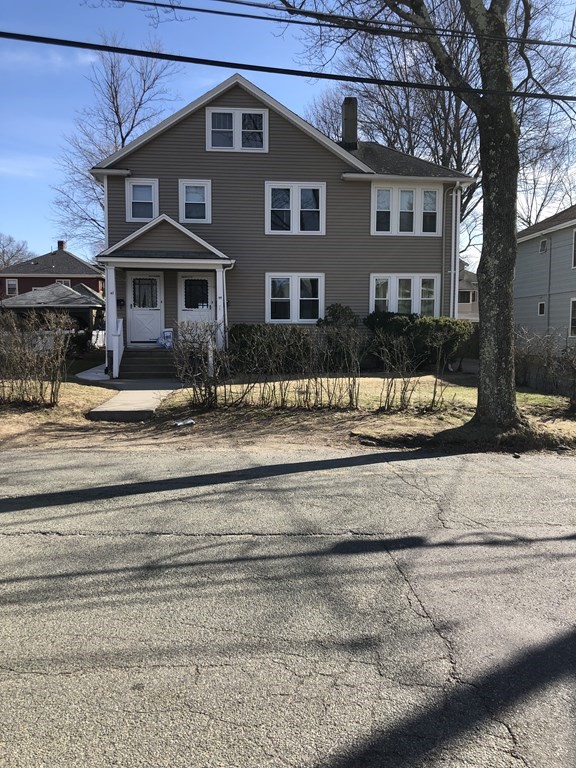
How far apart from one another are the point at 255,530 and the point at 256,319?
15404 millimetres

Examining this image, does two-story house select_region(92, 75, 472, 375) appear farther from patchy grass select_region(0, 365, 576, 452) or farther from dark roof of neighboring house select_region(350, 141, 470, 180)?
patchy grass select_region(0, 365, 576, 452)

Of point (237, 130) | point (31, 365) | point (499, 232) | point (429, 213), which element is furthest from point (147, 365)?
point (429, 213)

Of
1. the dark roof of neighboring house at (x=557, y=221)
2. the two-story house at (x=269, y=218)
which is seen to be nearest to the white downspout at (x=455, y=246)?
the two-story house at (x=269, y=218)

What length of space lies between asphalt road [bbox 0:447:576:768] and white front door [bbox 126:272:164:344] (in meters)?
13.3

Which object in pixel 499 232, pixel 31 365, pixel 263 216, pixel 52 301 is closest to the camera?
pixel 499 232

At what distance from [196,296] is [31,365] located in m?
9.07

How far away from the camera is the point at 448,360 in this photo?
61.4 feet

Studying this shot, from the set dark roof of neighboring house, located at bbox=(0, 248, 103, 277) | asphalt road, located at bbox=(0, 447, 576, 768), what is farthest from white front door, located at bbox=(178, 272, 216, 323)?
dark roof of neighboring house, located at bbox=(0, 248, 103, 277)

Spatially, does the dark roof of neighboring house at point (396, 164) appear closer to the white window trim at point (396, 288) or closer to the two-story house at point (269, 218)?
the two-story house at point (269, 218)

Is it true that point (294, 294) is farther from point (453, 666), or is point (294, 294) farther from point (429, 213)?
point (453, 666)

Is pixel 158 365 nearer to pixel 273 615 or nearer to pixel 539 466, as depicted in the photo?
pixel 539 466

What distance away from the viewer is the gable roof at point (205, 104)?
18.5 meters

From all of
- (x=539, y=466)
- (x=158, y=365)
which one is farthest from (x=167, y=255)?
(x=539, y=466)

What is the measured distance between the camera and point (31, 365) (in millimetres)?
10930
